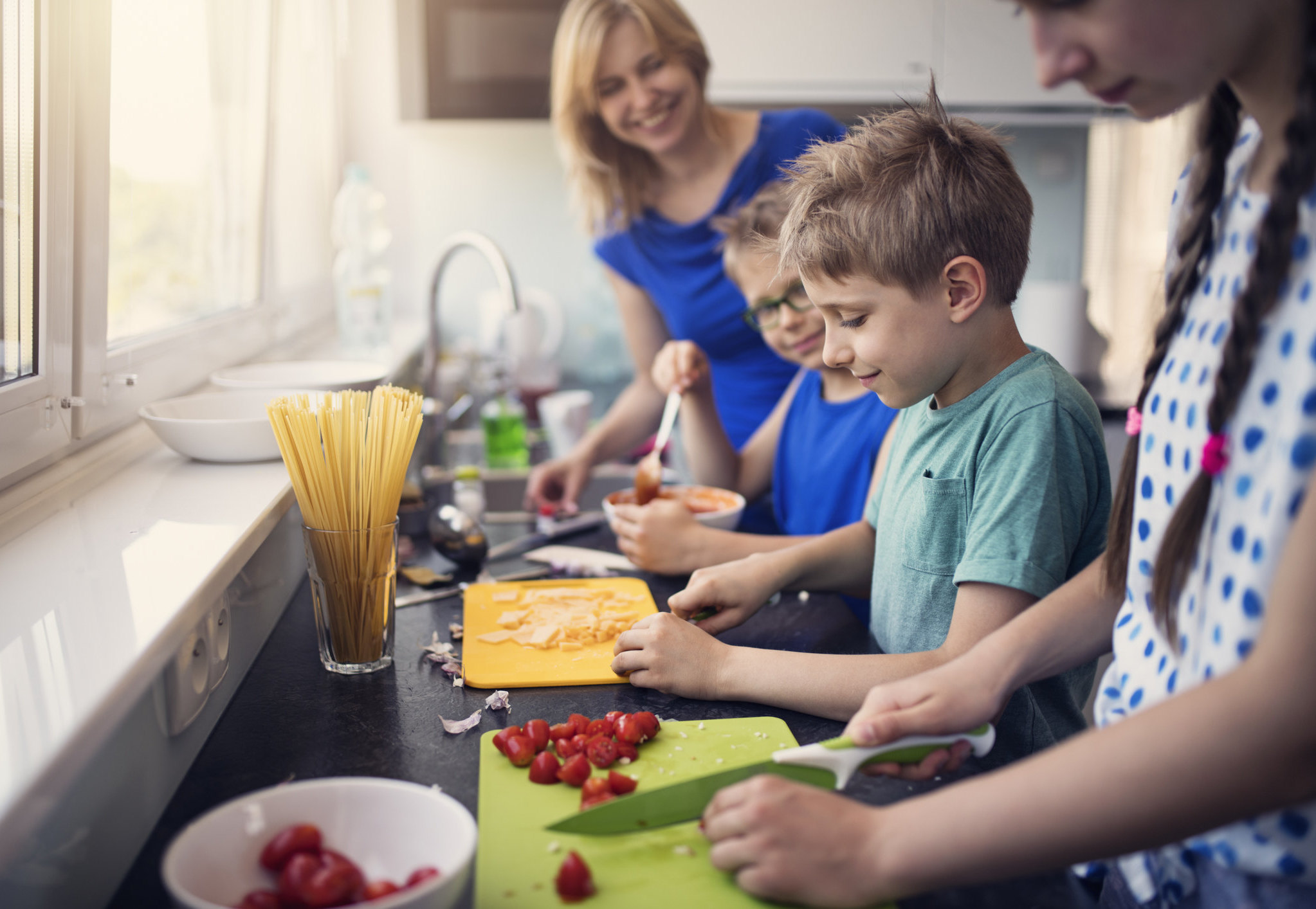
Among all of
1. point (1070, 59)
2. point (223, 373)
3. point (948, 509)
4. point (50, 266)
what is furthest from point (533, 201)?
point (1070, 59)

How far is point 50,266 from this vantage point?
3.79 feet

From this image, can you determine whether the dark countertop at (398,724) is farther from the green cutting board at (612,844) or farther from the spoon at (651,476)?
the spoon at (651,476)

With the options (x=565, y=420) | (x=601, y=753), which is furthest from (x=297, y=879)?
(x=565, y=420)

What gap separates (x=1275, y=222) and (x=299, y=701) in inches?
35.6

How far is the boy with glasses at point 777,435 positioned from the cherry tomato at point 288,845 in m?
0.76

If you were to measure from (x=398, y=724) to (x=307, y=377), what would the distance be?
35.2 inches

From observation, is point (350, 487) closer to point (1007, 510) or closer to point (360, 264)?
point (1007, 510)

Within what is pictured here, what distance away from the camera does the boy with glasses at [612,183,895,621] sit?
1387 millimetres

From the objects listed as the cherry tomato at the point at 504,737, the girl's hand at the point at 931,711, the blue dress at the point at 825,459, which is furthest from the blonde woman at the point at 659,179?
the girl's hand at the point at 931,711

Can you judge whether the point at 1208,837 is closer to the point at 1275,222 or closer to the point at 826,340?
the point at 1275,222

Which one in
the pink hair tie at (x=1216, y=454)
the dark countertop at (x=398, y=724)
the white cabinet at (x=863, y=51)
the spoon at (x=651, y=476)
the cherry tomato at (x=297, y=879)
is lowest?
the dark countertop at (x=398, y=724)

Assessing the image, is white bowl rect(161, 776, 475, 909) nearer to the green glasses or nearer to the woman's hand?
the green glasses

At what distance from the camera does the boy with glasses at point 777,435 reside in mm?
1387

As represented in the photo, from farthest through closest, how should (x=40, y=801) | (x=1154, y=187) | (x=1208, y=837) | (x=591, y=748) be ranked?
(x=1154, y=187) < (x=591, y=748) < (x=1208, y=837) < (x=40, y=801)
